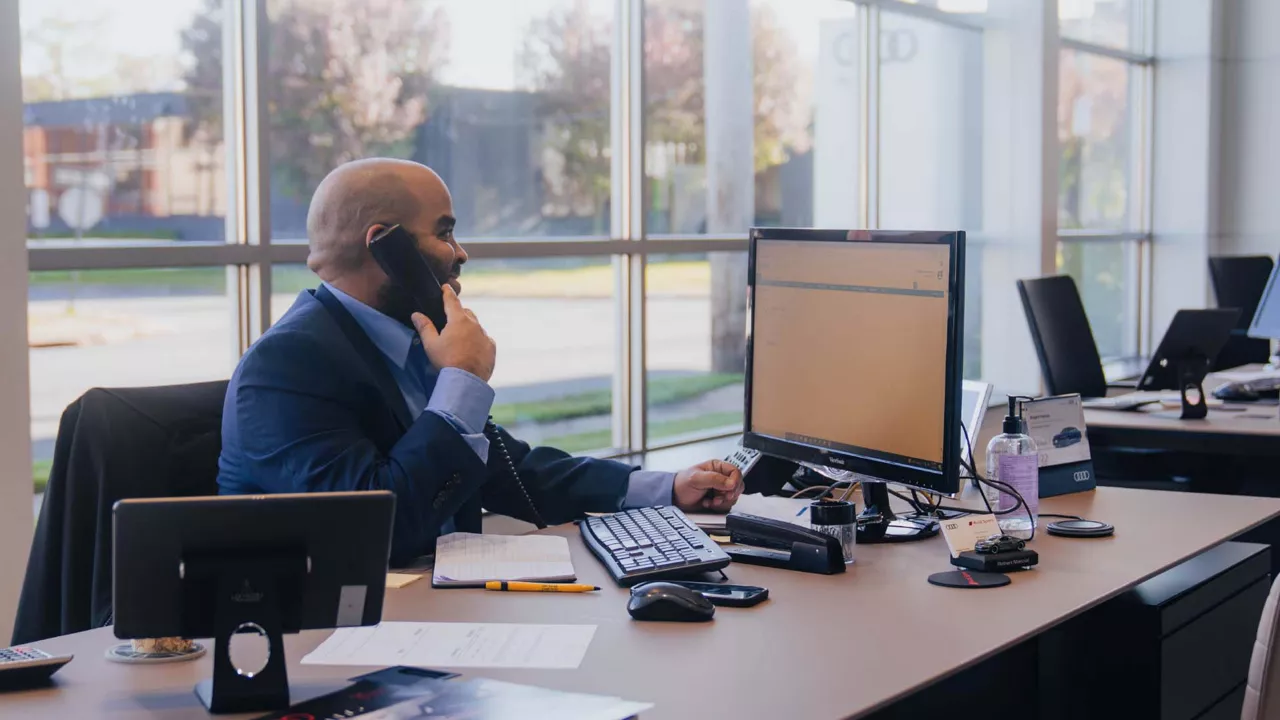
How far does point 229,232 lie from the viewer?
317 cm

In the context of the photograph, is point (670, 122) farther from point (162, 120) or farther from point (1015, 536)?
point (1015, 536)

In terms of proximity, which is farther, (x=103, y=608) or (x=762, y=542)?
(x=762, y=542)

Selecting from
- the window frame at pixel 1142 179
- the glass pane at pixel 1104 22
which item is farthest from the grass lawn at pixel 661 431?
the window frame at pixel 1142 179

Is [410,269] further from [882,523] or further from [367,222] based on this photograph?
[882,523]

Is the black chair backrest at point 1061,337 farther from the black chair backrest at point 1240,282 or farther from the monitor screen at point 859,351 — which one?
the monitor screen at point 859,351

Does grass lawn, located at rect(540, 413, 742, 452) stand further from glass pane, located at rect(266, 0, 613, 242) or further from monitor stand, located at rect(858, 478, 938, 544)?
monitor stand, located at rect(858, 478, 938, 544)

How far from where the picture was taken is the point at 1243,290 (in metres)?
5.71

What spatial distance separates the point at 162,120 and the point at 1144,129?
6.28m

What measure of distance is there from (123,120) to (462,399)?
1477mm

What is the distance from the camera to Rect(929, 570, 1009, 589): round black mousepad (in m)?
1.84

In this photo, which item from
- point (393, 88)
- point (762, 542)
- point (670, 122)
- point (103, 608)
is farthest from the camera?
point (670, 122)

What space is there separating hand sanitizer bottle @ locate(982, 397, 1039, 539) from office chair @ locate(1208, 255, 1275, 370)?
12.0ft

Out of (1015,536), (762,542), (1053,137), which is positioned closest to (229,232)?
(762,542)

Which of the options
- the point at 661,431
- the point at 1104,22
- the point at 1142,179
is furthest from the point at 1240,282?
the point at 661,431
